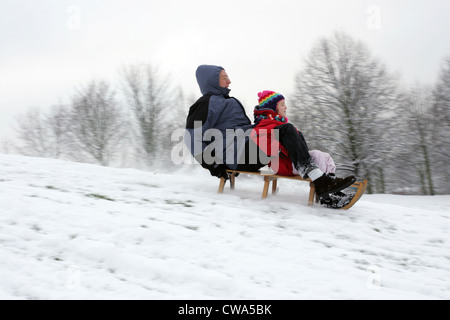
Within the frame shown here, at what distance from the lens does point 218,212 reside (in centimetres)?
342

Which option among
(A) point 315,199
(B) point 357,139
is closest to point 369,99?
(B) point 357,139

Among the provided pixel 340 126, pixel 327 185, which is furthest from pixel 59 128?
pixel 327 185

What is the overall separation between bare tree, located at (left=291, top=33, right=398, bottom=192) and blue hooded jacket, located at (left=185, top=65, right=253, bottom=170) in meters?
12.8

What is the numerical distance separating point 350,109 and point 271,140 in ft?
45.6

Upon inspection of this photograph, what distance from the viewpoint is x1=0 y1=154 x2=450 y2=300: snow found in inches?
81.5

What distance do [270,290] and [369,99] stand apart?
Answer: 16035 millimetres

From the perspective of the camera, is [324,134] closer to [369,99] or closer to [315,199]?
[369,99]

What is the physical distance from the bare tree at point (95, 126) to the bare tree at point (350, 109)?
12724mm

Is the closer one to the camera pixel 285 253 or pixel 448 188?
pixel 285 253

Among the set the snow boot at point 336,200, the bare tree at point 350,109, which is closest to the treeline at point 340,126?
the bare tree at point 350,109

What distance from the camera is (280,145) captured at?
3934 mm

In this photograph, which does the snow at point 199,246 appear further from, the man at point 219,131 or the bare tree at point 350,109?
the bare tree at point 350,109

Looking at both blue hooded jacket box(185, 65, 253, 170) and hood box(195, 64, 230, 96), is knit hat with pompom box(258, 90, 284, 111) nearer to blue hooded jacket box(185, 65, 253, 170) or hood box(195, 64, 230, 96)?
blue hooded jacket box(185, 65, 253, 170)
